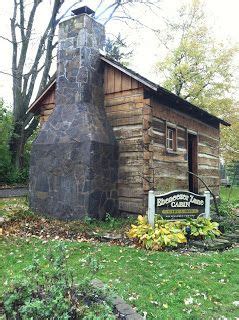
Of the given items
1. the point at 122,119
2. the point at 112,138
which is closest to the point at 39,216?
the point at 112,138

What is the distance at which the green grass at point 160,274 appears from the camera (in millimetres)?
4590

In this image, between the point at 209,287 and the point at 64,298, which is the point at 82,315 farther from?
the point at 209,287

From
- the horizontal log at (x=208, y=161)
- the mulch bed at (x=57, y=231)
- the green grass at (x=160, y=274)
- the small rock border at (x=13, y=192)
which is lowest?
the green grass at (x=160, y=274)

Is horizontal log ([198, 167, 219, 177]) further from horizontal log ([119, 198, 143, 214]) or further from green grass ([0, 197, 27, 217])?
green grass ([0, 197, 27, 217])

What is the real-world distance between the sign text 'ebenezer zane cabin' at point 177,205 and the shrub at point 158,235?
8.2 inches

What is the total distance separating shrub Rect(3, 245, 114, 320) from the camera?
10.1ft

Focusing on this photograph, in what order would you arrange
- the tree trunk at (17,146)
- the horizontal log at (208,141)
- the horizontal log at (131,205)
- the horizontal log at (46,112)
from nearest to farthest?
the horizontal log at (131,205) → the horizontal log at (46,112) → the horizontal log at (208,141) → the tree trunk at (17,146)

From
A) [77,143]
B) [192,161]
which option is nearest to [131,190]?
[77,143]

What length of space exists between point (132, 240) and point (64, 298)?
201 inches

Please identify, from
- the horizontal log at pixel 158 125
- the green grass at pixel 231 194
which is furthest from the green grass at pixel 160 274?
the green grass at pixel 231 194

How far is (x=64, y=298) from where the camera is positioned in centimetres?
336

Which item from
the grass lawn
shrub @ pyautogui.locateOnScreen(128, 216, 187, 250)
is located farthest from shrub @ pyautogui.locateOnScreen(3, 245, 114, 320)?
shrub @ pyautogui.locateOnScreen(128, 216, 187, 250)

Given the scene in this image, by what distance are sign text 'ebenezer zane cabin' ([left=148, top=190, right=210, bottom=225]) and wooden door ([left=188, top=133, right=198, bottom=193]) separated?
5.04 meters

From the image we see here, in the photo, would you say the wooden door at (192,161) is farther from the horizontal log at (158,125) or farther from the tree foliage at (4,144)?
the tree foliage at (4,144)
